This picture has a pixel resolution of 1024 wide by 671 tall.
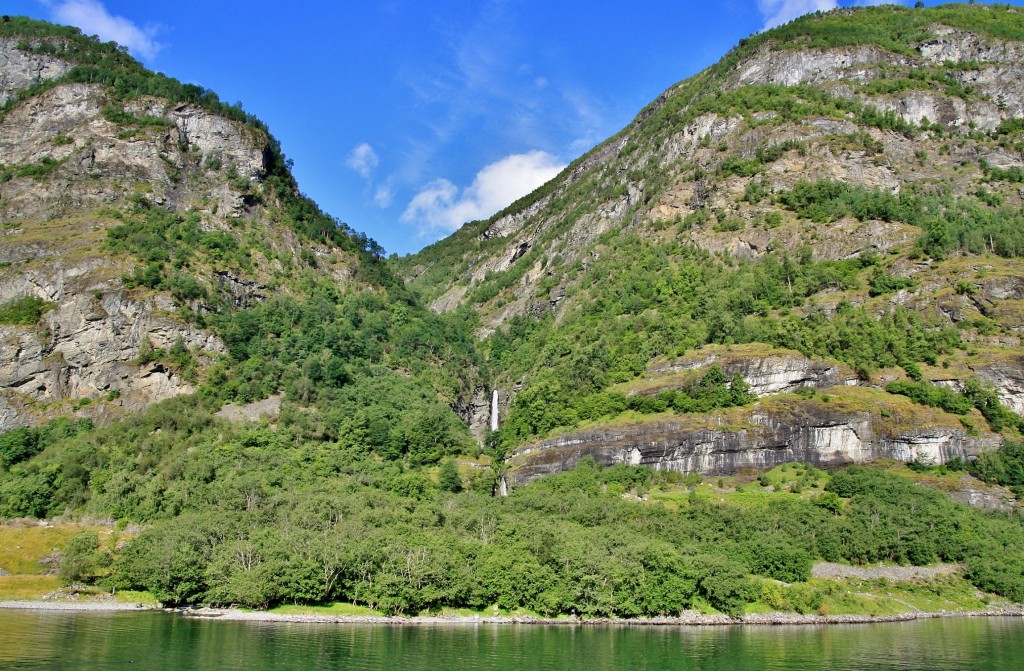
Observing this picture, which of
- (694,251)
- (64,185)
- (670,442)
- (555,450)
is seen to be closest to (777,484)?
(670,442)

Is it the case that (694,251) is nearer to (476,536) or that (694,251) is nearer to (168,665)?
(476,536)

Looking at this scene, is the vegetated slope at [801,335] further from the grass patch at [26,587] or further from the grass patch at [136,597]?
the grass patch at [26,587]

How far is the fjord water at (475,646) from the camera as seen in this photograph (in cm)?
6119

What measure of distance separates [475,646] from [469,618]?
21362 mm

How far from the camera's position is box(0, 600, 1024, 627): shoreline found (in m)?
89.2

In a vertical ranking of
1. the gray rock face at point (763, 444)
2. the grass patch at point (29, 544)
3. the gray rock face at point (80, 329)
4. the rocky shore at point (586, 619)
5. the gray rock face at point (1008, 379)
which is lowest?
the rocky shore at point (586, 619)

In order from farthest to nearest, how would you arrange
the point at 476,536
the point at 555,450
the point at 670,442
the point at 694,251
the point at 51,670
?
1. the point at 694,251
2. the point at 555,450
3. the point at 670,442
4. the point at 476,536
5. the point at 51,670

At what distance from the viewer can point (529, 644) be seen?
73.4 meters

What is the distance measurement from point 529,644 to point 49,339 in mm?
129157

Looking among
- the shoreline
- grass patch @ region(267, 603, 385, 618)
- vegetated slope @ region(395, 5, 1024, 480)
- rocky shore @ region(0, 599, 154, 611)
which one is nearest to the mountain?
vegetated slope @ region(395, 5, 1024, 480)

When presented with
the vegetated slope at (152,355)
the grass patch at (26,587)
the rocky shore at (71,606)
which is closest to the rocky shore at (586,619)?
the rocky shore at (71,606)

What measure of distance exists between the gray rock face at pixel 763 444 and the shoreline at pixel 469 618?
104 feet

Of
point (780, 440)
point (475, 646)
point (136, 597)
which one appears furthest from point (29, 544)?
point (780, 440)

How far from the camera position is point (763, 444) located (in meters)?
129
